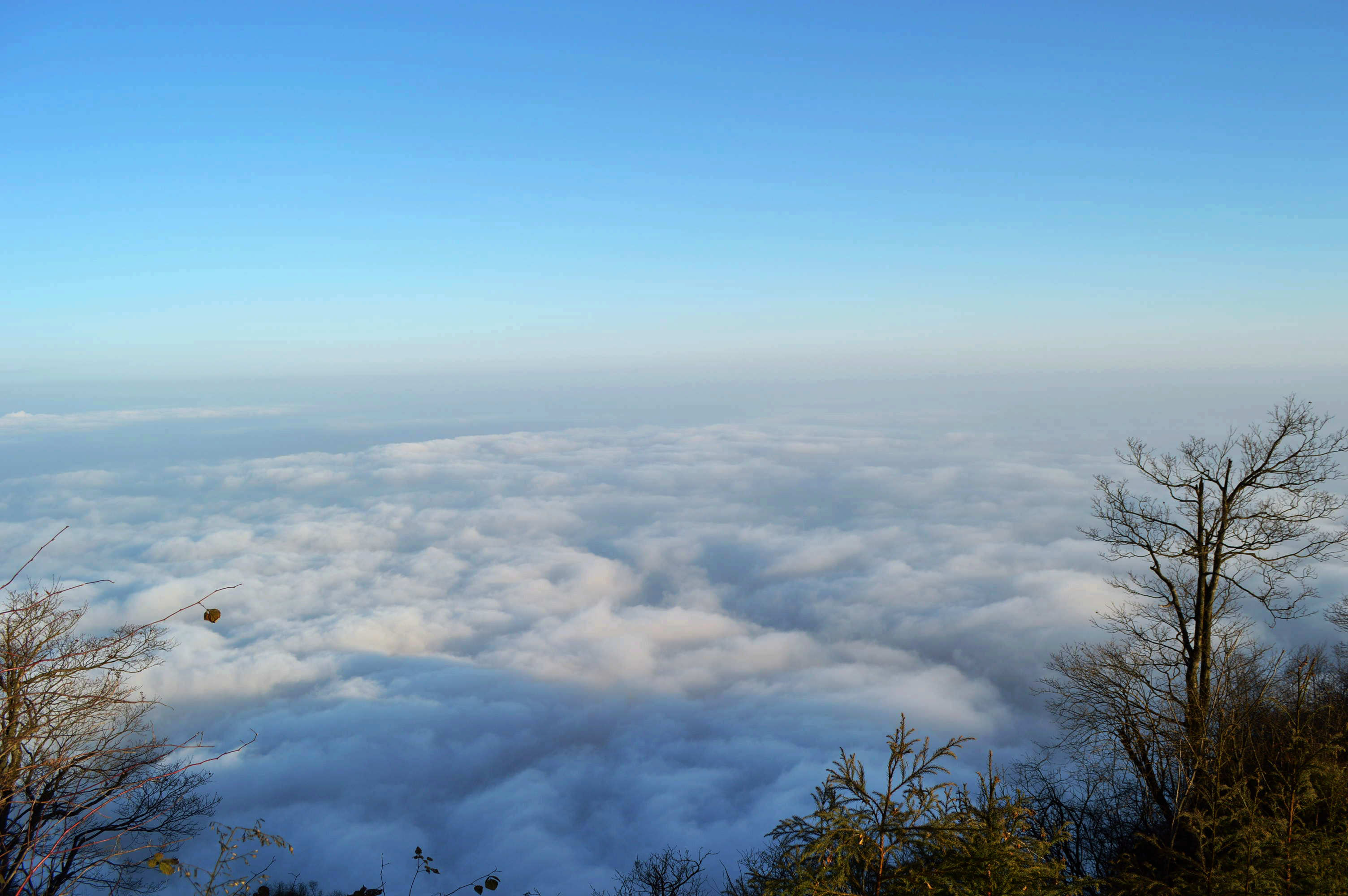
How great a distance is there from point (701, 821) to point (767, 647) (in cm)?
5932

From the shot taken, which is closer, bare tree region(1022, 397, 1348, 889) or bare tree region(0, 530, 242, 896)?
bare tree region(0, 530, 242, 896)

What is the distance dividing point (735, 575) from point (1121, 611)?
7386 inches

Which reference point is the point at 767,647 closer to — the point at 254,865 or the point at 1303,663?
the point at 254,865

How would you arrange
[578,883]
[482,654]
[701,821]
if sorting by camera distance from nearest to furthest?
1. [578,883]
2. [701,821]
3. [482,654]

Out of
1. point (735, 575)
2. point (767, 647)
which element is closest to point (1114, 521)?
point (767, 647)

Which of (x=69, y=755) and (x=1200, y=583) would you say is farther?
(x=1200, y=583)

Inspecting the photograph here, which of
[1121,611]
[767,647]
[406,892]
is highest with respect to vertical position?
[1121,611]

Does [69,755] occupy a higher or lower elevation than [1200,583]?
lower

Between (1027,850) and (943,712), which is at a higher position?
(1027,850)

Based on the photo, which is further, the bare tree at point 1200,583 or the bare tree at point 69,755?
the bare tree at point 1200,583

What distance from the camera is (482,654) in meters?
144

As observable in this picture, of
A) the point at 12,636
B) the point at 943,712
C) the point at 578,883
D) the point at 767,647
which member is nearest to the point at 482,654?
the point at 767,647

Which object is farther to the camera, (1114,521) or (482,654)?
(482,654)

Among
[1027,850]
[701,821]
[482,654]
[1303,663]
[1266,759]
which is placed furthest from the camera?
[482,654]
